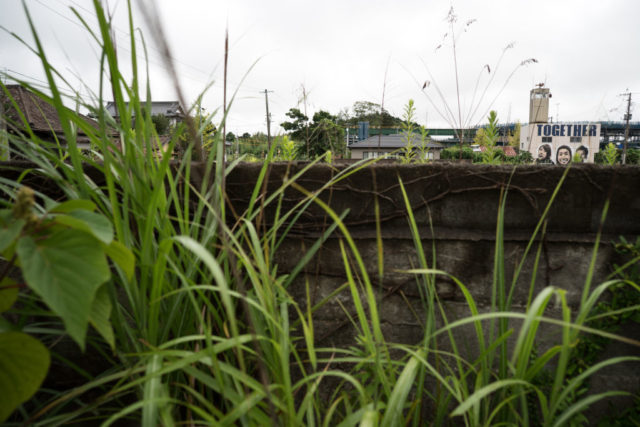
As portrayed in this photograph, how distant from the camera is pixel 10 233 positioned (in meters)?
0.57

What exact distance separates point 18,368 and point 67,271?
21 centimetres

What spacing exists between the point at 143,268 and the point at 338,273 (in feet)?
2.29

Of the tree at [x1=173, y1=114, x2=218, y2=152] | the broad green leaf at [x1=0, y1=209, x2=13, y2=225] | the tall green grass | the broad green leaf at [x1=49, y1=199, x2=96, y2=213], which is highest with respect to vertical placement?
the tree at [x1=173, y1=114, x2=218, y2=152]

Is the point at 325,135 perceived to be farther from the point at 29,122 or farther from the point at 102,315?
the point at 102,315

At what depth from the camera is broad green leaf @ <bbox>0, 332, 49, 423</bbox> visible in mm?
598

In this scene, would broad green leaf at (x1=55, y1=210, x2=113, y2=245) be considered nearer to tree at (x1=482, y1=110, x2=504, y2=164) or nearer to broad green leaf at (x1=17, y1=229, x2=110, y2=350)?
broad green leaf at (x1=17, y1=229, x2=110, y2=350)

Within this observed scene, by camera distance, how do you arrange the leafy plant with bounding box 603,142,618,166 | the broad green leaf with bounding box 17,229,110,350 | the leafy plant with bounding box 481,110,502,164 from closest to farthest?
the broad green leaf with bounding box 17,229,110,350 < the leafy plant with bounding box 481,110,502,164 < the leafy plant with bounding box 603,142,618,166

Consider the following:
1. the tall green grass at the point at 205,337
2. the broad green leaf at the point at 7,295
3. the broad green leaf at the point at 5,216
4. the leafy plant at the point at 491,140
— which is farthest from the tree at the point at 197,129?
the leafy plant at the point at 491,140

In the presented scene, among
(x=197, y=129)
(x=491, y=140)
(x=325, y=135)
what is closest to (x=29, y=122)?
(x=197, y=129)

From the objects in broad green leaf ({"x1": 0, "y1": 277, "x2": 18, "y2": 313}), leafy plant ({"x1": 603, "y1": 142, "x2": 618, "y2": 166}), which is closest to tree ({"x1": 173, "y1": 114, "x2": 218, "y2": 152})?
broad green leaf ({"x1": 0, "y1": 277, "x2": 18, "y2": 313})

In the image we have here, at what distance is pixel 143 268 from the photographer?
0.85 meters

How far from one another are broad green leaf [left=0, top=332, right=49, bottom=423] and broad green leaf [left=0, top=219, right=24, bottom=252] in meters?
0.18

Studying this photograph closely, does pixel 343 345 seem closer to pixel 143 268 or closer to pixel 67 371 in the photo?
pixel 143 268

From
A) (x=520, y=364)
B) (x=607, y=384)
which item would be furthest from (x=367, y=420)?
(x=607, y=384)
